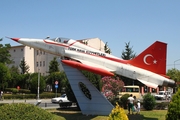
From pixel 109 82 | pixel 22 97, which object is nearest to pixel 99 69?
pixel 109 82

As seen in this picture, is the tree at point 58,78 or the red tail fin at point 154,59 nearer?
the red tail fin at point 154,59

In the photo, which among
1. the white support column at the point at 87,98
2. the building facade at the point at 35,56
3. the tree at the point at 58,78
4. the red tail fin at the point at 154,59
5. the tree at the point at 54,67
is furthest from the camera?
the building facade at the point at 35,56

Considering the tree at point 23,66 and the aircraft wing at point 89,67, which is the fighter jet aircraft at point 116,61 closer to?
the aircraft wing at point 89,67

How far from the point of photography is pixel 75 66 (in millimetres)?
18562

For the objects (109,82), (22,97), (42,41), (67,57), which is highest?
(42,41)

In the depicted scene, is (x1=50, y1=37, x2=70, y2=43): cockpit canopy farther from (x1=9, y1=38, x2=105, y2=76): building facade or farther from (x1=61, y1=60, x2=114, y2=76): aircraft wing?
(x1=9, y1=38, x2=105, y2=76): building facade

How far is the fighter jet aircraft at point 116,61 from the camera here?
18.3 metres

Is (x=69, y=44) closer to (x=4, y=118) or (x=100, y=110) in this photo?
(x=100, y=110)

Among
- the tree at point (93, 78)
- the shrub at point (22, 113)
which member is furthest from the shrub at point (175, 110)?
the tree at point (93, 78)

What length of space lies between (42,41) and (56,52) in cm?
151

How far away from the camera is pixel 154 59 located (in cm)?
1902

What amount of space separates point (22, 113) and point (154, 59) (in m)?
12.0

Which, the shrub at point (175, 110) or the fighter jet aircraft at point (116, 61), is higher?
the fighter jet aircraft at point (116, 61)

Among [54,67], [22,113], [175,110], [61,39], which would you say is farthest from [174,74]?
[22,113]
